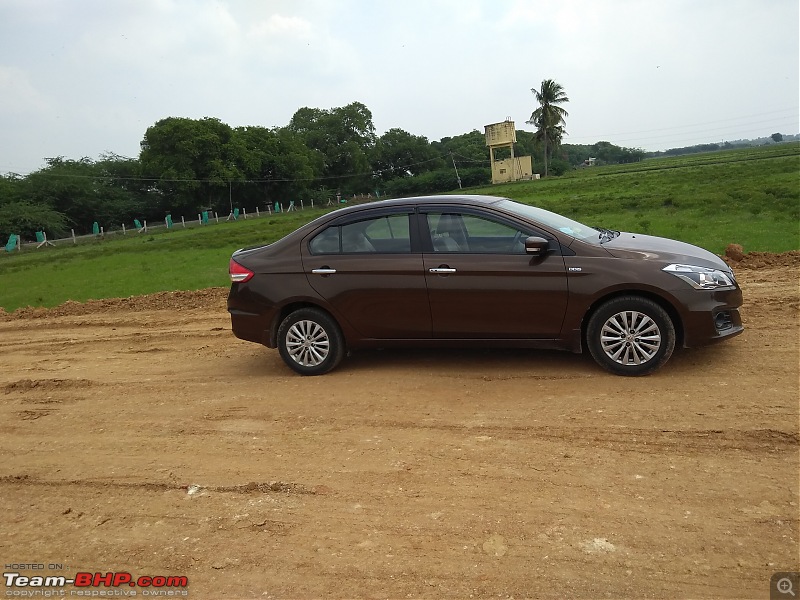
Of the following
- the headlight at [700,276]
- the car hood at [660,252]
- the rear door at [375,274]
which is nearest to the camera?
the headlight at [700,276]

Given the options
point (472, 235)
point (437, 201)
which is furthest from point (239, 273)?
point (472, 235)

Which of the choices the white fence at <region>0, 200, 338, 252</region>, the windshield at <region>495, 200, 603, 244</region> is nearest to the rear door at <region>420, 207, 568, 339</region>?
the windshield at <region>495, 200, 603, 244</region>

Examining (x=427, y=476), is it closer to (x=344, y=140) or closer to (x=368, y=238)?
(x=368, y=238)

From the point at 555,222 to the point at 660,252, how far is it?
40.5 inches

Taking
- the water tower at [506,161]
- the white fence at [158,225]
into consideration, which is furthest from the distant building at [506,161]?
the white fence at [158,225]

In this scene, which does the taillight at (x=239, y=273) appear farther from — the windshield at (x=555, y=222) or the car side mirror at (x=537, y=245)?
the car side mirror at (x=537, y=245)

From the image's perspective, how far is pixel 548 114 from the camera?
77562 mm

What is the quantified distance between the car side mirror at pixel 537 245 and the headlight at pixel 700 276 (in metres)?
1.01

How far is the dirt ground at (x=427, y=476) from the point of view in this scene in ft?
9.89

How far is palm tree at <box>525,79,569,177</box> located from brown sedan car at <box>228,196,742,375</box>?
75.8 m

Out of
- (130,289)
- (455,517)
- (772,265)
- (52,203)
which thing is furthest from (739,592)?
(52,203)

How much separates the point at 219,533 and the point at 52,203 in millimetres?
67596

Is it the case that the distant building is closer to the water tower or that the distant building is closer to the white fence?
the water tower

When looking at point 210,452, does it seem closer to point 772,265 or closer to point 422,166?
point 772,265
